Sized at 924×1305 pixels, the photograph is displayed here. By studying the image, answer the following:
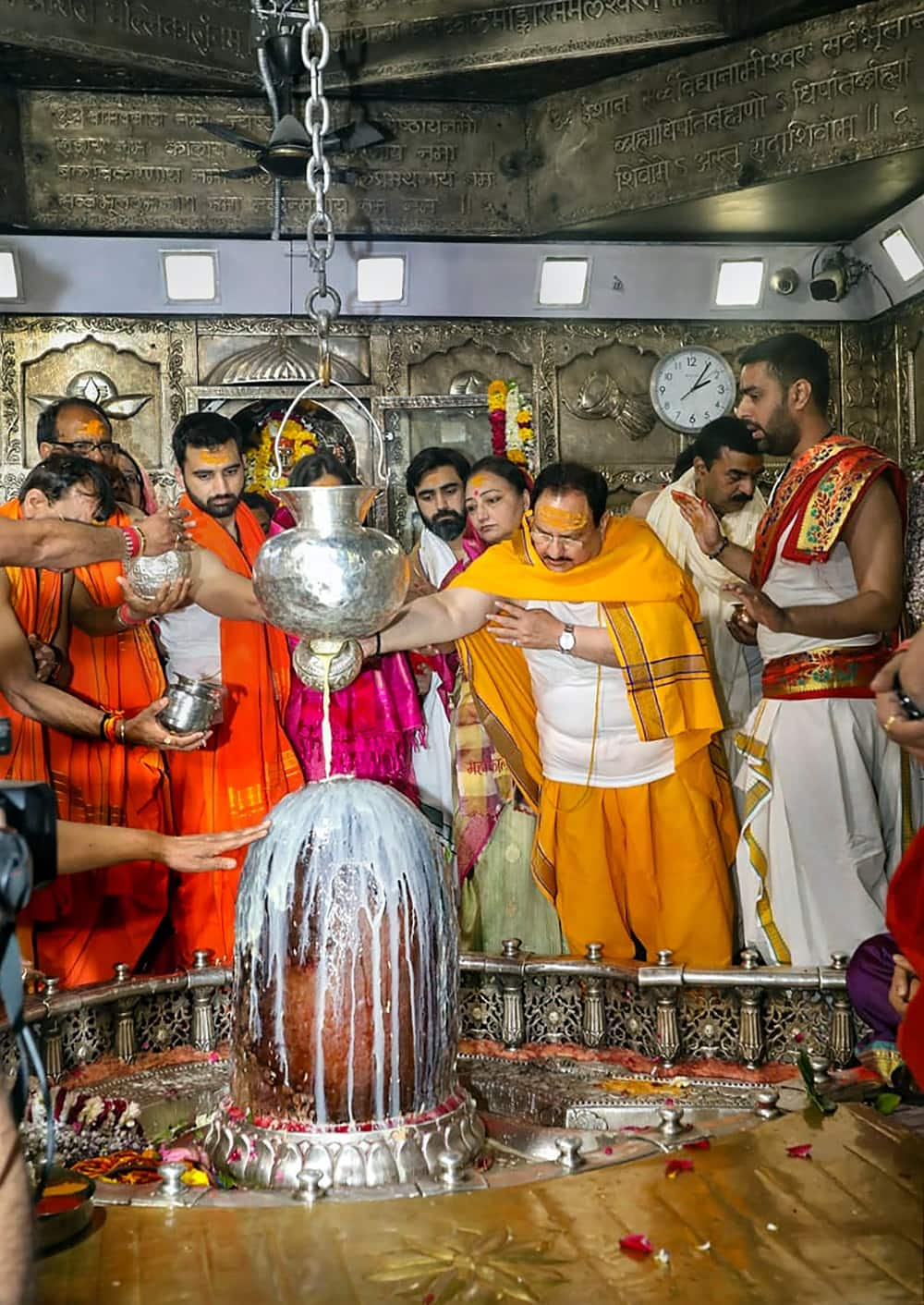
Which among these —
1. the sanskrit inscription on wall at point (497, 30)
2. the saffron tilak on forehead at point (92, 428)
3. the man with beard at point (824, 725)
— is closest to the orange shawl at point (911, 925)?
the man with beard at point (824, 725)

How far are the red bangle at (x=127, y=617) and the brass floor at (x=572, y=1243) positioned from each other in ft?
7.06

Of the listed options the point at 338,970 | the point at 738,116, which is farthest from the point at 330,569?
the point at 738,116

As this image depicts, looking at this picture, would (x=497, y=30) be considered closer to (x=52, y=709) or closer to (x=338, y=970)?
(x=52, y=709)

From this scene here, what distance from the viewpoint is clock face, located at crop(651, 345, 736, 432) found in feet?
23.3

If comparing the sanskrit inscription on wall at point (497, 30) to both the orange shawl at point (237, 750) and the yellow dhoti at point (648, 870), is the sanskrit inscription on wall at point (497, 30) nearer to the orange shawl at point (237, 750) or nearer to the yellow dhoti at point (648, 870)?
the orange shawl at point (237, 750)

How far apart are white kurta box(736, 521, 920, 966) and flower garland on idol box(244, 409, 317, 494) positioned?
366 cm

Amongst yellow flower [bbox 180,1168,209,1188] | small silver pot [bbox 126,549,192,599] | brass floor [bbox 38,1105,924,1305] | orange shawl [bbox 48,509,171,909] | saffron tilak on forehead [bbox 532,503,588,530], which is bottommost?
yellow flower [bbox 180,1168,209,1188]

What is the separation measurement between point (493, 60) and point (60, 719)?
3.77 meters

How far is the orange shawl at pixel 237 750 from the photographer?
443 cm

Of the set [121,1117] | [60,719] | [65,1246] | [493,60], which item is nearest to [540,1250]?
[65,1246]

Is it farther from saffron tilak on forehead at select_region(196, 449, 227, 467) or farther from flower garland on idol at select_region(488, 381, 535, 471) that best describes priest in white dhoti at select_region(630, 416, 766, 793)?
flower garland on idol at select_region(488, 381, 535, 471)

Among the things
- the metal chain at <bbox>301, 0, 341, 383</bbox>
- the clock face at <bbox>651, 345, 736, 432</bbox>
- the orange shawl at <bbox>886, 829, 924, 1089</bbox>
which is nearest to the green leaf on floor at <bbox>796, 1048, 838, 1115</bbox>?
the orange shawl at <bbox>886, 829, 924, 1089</bbox>

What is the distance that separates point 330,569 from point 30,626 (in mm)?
2091

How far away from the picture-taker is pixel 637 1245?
1.85 metres
